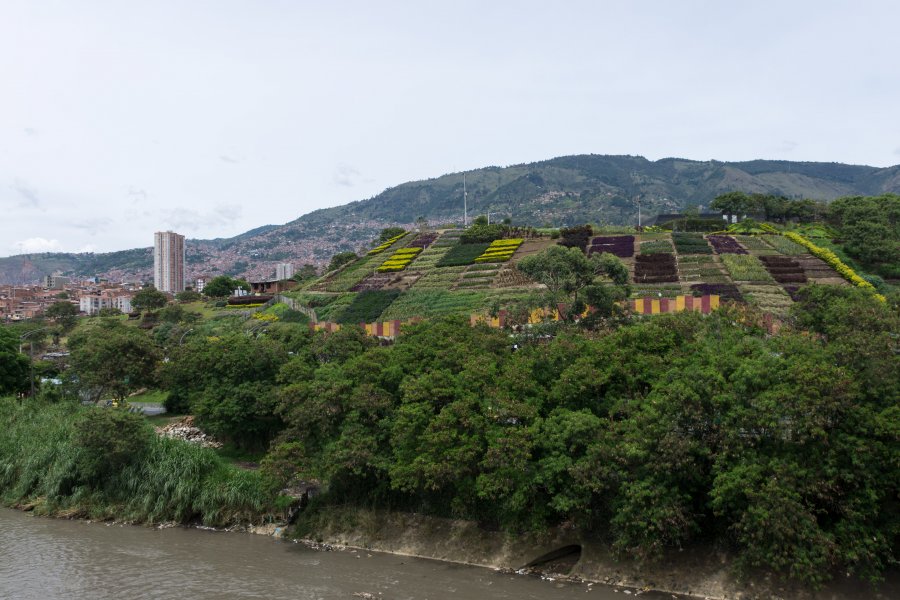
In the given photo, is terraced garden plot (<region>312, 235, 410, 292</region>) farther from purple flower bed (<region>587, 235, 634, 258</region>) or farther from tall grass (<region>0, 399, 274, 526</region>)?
tall grass (<region>0, 399, 274, 526</region>)

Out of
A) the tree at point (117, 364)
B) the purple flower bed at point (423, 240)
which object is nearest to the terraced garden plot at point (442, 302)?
the tree at point (117, 364)

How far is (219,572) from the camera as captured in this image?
20.1 m

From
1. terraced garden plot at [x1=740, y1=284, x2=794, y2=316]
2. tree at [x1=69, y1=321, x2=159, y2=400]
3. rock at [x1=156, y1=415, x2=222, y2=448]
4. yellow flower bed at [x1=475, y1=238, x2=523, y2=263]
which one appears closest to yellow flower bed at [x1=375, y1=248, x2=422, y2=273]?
yellow flower bed at [x1=475, y1=238, x2=523, y2=263]

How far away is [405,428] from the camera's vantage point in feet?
71.1

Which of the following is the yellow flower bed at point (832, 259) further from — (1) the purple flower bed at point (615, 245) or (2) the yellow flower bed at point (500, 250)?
(2) the yellow flower bed at point (500, 250)

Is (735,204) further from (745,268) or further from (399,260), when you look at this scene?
(399,260)

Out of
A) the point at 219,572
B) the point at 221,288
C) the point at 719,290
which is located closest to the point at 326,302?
the point at 719,290

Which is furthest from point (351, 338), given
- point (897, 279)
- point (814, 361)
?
point (897, 279)

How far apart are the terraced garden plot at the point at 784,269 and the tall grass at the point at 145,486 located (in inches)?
1537

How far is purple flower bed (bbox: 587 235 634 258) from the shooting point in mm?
57500

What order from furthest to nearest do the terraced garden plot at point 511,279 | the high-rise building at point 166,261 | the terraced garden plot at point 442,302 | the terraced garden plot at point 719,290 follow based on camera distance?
the high-rise building at point 166,261 → the terraced garden plot at point 511,279 → the terraced garden plot at point 442,302 → the terraced garden plot at point 719,290

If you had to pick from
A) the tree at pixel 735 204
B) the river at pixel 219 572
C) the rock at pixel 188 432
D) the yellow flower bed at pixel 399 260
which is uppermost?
the tree at pixel 735 204

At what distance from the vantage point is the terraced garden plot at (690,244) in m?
57.2

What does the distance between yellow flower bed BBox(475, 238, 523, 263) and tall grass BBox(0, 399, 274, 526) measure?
36.7 metres
